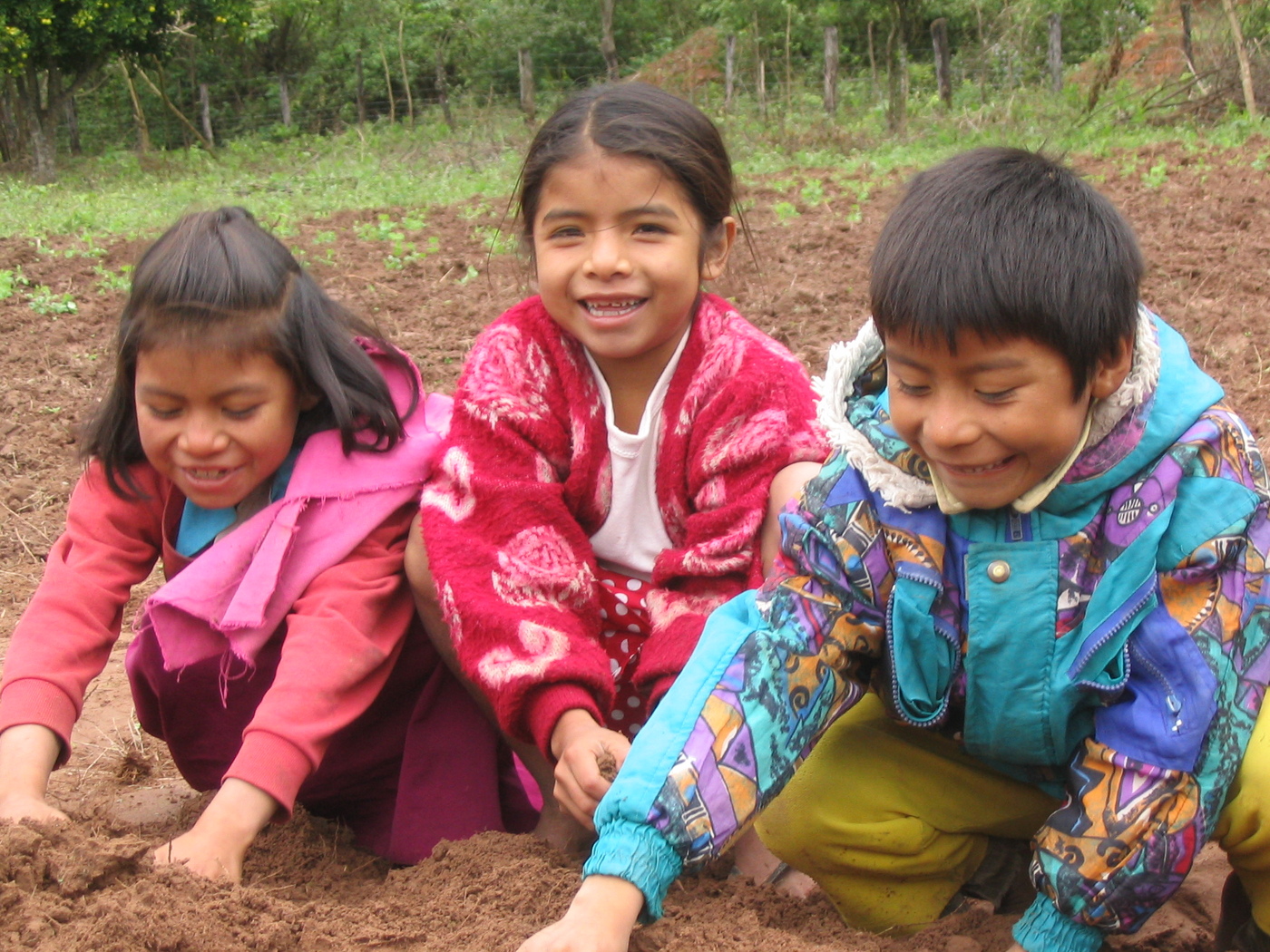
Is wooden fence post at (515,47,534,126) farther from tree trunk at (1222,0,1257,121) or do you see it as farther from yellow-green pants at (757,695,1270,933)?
yellow-green pants at (757,695,1270,933)

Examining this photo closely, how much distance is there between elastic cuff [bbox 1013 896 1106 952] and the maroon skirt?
3.69 feet

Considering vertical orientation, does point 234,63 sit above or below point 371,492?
above

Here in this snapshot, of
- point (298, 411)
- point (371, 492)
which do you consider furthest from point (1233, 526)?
point (298, 411)

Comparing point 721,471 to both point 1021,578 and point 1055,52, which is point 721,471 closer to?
point 1021,578

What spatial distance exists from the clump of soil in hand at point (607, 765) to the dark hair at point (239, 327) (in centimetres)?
84

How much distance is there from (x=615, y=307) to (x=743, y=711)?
0.98 m

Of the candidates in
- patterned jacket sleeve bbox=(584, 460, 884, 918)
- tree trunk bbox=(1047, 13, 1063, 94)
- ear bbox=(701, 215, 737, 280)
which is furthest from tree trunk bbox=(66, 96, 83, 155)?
patterned jacket sleeve bbox=(584, 460, 884, 918)

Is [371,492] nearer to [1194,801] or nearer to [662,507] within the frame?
[662,507]

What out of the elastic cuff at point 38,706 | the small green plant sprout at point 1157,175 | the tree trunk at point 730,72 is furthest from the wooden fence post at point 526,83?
the elastic cuff at point 38,706

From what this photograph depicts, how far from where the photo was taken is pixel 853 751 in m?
2.24

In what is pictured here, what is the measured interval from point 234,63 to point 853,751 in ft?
101

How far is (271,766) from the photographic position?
2.12 meters

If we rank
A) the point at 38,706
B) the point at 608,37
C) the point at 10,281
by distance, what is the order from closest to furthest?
the point at 38,706 < the point at 10,281 < the point at 608,37

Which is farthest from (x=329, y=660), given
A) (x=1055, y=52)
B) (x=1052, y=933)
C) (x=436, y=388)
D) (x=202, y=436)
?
(x=1055, y=52)
